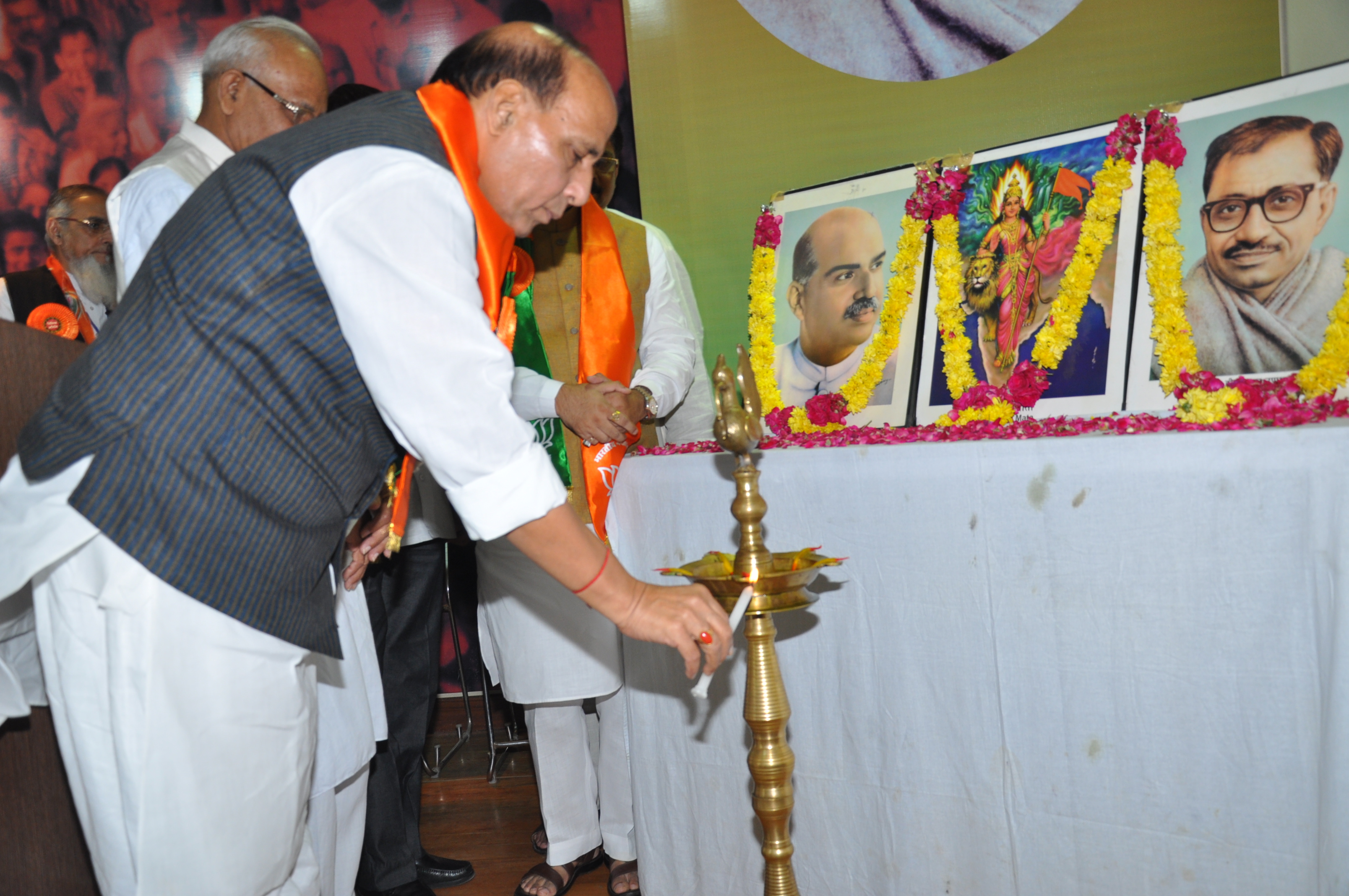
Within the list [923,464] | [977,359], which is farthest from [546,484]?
[977,359]

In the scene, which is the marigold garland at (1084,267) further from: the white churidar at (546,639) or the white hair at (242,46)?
the white hair at (242,46)

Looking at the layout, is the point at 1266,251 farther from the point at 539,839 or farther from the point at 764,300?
the point at 539,839

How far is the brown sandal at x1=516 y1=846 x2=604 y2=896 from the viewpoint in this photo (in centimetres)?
243

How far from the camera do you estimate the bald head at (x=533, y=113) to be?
51.3 inches

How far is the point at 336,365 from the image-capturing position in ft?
3.88

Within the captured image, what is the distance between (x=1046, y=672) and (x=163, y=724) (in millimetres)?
1323

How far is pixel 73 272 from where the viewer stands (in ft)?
12.6

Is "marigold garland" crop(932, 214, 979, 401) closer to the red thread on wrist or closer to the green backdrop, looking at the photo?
the green backdrop

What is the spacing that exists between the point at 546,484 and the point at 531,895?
1.62m

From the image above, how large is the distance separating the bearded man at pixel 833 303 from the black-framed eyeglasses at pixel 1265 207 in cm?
68

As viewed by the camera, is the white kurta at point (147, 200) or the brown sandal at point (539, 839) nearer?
the white kurta at point (147, 200)

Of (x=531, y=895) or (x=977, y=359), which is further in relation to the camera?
(x=531, y=895)

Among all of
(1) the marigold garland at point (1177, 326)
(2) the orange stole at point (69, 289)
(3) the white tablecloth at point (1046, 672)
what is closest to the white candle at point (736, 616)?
(3) the white tablecloth at point (1046, 672)

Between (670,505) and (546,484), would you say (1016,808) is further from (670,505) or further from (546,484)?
(546,484)
